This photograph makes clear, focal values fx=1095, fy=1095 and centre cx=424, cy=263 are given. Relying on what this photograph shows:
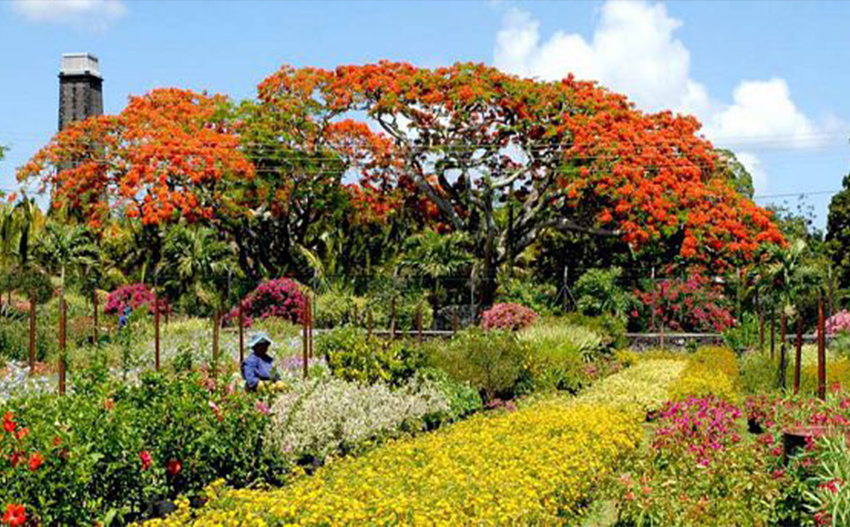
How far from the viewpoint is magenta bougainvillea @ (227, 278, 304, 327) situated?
28.6 metres

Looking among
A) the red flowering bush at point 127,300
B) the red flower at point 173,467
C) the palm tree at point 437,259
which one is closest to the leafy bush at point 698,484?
the red flower at point 173,467

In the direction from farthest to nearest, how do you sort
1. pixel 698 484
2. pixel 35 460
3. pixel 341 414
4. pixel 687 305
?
pixel 687 305
pixel 341 414
pixel 698 484
pixel 35 460

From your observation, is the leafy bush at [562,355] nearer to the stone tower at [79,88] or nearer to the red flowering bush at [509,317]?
the red flowering bush at [509,317]

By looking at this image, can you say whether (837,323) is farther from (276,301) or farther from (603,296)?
(276,301)

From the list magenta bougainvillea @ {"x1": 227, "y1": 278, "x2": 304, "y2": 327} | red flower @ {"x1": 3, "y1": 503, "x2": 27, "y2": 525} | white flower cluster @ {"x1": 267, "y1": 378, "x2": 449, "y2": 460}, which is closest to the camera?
red flower @ {"x1": 3, "y1": 503, "x2": 27, "y2": 525}

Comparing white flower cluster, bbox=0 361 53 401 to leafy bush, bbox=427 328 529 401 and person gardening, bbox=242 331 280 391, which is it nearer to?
person gardening, bbox=242 331 280 391

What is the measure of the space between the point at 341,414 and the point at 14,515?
5421 millimetres

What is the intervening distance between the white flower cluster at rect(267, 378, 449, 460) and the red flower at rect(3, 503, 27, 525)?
3.76 meters

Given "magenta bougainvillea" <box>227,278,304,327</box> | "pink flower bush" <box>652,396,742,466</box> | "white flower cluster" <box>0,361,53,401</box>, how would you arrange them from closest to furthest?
"pink flower bush" <box>652,396,742,466</box> < "white flower cluster" <box>0,361,53,401</box> < "magenta bougainvillea" <box>227,278,304,327</box>

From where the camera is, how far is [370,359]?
15055mm

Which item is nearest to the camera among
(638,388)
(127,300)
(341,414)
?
(341,414)

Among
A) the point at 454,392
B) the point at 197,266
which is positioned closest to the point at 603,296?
the point at 197,266

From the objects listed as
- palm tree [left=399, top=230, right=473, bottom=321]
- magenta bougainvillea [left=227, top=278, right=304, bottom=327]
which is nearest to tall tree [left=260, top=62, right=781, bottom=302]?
palm tree [left=399, top=230, right=473, bottom=321]

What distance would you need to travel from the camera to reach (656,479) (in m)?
9.59
